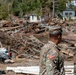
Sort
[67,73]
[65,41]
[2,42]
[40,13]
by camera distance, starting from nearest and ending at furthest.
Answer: [67,73] → [2,42] → [65,41] → [40,13]

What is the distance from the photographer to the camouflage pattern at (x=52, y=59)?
441cm

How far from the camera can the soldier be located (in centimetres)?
442

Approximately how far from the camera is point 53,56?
14.5 feet

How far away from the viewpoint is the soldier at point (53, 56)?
14.5 ft

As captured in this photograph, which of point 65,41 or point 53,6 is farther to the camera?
point 53,6

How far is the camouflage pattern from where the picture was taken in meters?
4.41

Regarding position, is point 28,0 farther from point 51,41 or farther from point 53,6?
point 51,41

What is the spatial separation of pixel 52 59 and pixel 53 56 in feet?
0.14

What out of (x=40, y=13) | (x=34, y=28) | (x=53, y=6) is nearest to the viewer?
(x=34, y=28)

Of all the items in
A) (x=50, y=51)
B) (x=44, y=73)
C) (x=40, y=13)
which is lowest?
(x=40, y=13)

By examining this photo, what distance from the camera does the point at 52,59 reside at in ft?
14.5

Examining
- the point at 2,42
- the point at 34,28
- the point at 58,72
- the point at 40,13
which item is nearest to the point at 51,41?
the point at 58,72

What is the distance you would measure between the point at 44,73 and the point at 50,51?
35cm

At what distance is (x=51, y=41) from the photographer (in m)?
4.49
